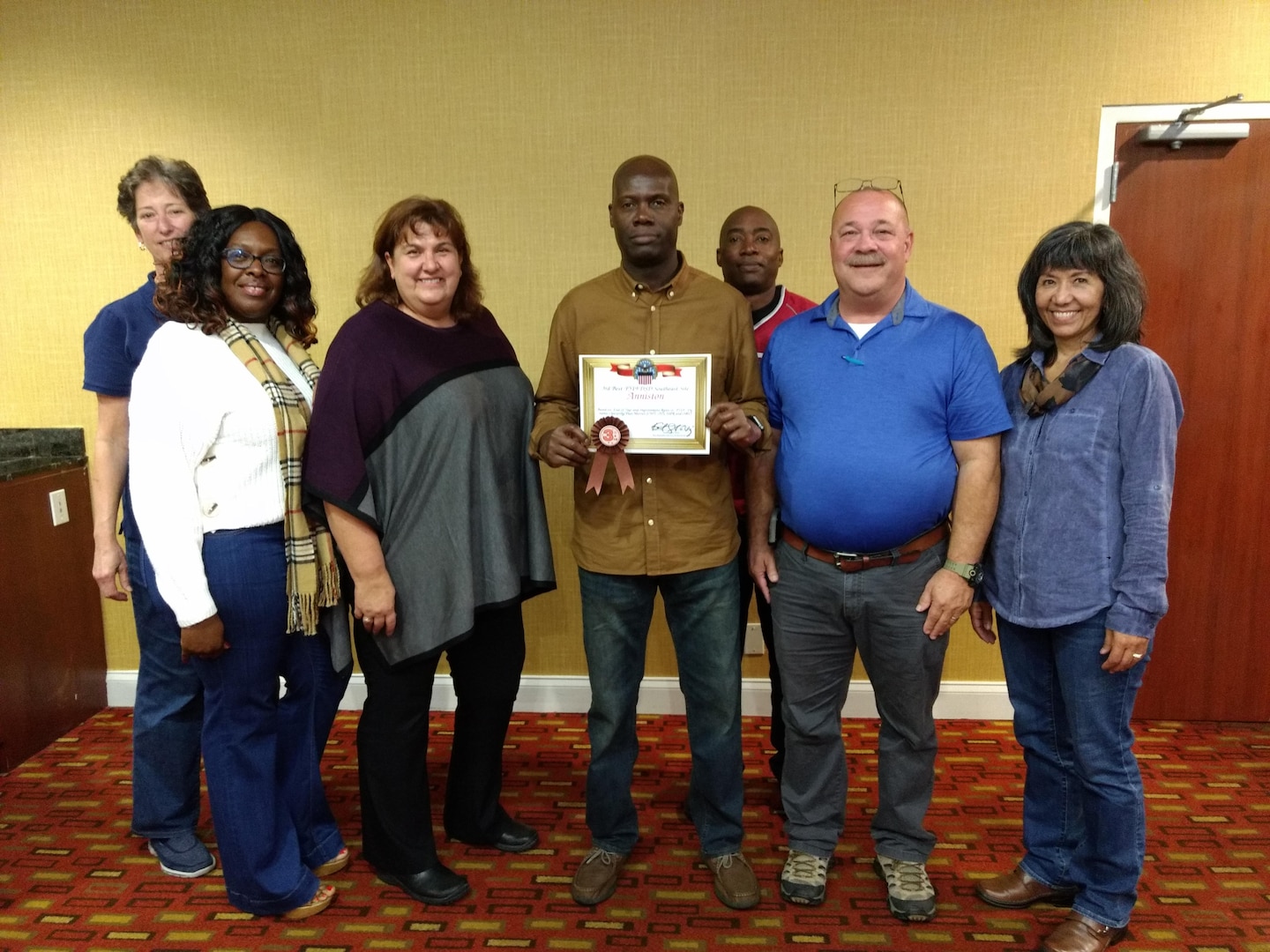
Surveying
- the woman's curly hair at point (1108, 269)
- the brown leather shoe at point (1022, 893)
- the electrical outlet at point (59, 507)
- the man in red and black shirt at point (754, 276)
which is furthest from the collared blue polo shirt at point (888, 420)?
the electrical outlet at point (59, 507)

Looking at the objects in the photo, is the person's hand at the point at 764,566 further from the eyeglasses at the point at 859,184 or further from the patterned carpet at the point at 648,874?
the eyeglasses at the point at 859,184

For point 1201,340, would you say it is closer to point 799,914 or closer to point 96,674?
point 799,914

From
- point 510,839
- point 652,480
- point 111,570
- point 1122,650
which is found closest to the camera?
point 1122,650

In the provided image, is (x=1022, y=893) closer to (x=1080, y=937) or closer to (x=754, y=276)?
(x=1080, y=937)

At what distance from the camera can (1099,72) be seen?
260cm

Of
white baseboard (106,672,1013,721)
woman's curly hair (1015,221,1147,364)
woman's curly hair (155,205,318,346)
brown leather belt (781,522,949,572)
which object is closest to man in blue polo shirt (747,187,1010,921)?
brown leather belt (781,522,949,572)

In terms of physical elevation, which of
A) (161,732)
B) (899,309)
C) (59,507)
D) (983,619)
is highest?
(899,309)

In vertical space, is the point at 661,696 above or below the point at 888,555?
below

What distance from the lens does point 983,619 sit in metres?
1.92

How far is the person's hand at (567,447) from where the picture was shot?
1.76 m

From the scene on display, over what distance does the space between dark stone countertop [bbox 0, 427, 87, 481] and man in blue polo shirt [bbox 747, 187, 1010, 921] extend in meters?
2.38

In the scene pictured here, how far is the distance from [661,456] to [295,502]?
2.63 feet

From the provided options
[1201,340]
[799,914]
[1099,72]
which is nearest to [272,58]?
[1099,72]

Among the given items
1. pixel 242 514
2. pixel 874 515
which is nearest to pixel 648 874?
pixel 874 515
